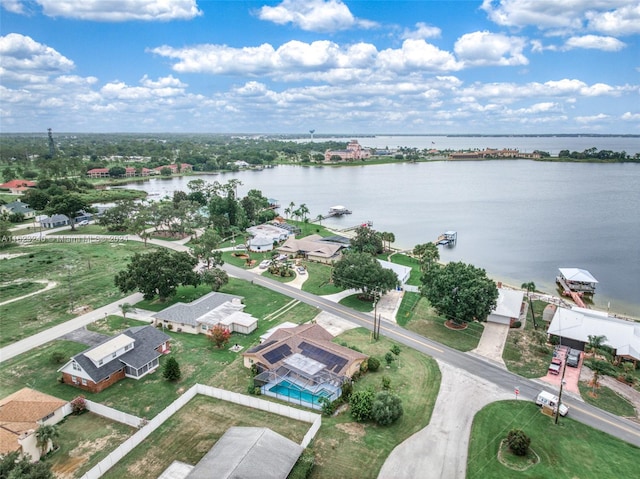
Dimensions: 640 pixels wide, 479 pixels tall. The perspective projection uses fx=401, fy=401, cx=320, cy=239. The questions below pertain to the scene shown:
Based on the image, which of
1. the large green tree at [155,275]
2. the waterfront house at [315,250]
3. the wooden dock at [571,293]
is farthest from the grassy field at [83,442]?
the wooden dock at [571,293]

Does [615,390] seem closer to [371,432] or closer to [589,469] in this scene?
[589,469]

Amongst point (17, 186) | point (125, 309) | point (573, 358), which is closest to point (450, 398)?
point (573, 358)

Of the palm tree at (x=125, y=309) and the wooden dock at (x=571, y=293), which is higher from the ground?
the palm tree at (x=125, y=309)

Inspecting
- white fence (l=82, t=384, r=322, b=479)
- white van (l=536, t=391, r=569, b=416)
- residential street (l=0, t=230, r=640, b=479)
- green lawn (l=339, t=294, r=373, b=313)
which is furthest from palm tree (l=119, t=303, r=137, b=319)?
white van (l=536, t=391, r=569, b=416)

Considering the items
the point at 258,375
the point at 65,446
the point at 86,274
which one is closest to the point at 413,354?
the point at 258,375

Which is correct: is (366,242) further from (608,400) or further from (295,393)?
(608,400)

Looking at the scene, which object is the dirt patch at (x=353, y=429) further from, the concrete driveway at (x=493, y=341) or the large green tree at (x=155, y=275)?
the large green tree at (x=155, y=275)

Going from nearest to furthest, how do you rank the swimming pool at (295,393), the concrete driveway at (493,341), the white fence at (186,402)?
the white fence at (186,402), the swimming pool at (295,393), the concrete driveway at (493,341)
